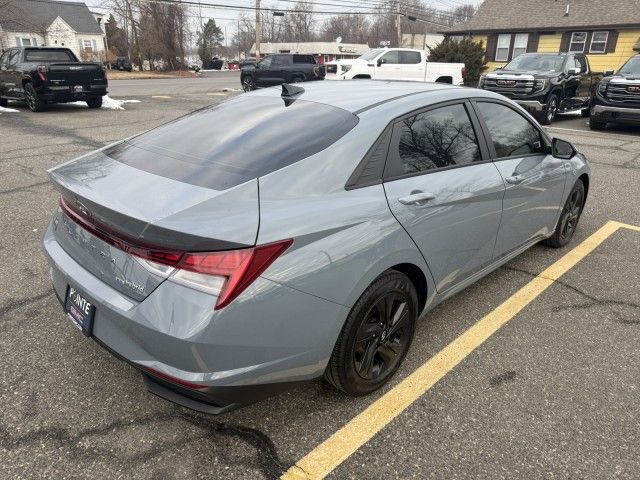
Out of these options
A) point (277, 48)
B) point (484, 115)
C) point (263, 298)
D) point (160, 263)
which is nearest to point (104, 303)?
point (160, 263)

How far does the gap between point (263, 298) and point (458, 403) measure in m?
1.32

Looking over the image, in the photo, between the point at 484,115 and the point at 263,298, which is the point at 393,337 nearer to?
the point at 263,298

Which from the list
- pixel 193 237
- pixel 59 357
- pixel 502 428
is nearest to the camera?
pixel 193 237

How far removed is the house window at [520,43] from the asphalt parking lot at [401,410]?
91.9ft

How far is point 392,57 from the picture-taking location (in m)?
19.7

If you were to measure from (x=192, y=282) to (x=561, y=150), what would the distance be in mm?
3443

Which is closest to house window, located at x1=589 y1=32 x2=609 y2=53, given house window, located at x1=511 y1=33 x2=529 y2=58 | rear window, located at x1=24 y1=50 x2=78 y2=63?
house window, located at x1=511 y1=33 x2=529 y2=58

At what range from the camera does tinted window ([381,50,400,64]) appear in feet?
64.0

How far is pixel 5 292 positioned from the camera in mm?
3586

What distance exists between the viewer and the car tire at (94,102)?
46.6 ft

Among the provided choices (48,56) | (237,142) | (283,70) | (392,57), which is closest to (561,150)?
(237,142)

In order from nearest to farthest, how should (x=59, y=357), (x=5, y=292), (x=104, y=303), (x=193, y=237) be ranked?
(x=193, y=237)
(x=104, y=303)
(x=59, y=357)
(x=5, y=292)

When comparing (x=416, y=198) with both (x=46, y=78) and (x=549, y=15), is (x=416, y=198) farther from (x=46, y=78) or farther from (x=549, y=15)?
(x=549, y=15)

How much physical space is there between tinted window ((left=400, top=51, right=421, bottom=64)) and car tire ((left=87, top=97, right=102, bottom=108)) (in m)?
11.4
